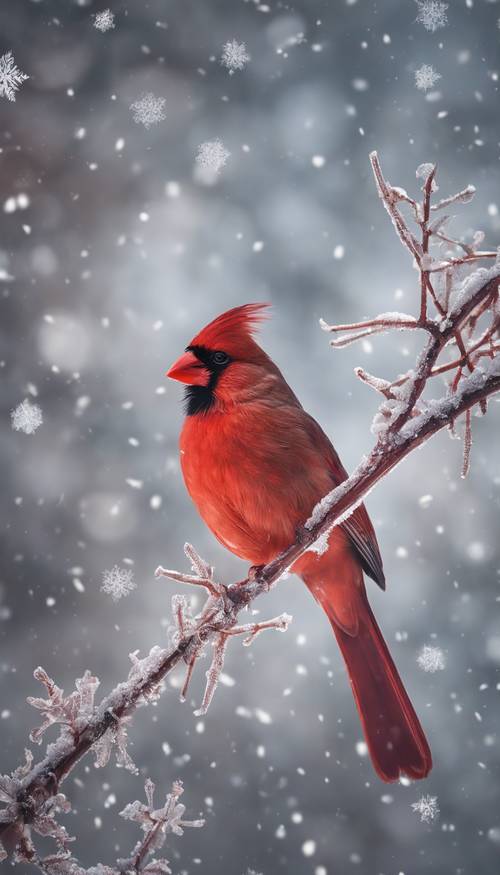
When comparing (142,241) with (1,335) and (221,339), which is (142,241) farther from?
(221,339)

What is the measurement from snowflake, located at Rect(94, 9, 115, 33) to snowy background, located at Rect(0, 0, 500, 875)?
0.01 m

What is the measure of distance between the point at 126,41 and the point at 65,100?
0.24 meters

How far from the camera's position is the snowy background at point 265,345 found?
2.05 m

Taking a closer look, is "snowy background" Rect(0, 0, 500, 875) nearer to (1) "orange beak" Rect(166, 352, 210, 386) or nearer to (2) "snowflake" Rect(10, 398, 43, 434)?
(2) "snowflake" Rect(10, 398, 43, 434)

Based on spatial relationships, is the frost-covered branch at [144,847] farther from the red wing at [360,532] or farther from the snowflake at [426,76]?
the snowflake at [426,76]

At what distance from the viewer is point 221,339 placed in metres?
1.24

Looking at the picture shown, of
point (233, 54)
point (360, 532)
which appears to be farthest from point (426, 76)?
point (360, 532)

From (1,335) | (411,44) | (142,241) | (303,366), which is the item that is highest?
(411,44)

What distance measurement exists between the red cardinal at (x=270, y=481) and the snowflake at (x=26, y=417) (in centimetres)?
111

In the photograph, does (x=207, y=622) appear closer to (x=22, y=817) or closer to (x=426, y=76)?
(x=22, y=817)

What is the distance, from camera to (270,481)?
44.3 inches

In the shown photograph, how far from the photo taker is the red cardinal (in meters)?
1.12

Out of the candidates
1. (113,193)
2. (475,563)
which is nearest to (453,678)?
(475,563)

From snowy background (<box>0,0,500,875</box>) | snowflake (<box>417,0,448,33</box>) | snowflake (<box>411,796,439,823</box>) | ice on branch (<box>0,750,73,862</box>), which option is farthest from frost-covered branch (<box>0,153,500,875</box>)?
snowflake (<box>417,0,448,33</box>)
